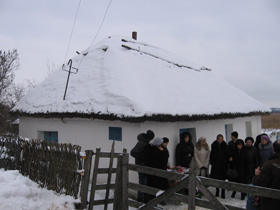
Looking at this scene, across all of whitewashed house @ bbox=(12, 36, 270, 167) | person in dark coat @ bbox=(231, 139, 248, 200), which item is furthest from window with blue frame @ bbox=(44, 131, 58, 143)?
person in dark coat @ bbox=(231, 139, 248, 200)

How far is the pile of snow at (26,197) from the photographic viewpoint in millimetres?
4602

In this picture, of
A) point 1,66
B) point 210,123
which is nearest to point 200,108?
point 210,123

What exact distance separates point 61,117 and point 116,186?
156 inches

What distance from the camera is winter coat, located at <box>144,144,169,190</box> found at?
17.3 ft

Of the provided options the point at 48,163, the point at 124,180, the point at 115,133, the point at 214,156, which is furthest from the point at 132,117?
the point at 214,156

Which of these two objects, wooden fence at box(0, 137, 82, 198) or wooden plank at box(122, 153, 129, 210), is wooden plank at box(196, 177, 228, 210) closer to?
wooden plank at box(122, 153, 129, 210)

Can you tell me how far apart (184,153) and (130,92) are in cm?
226

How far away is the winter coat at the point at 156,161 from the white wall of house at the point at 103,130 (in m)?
1.41

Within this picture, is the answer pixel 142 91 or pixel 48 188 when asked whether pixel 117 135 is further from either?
pixel 48 188

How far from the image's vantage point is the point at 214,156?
21.7 ft

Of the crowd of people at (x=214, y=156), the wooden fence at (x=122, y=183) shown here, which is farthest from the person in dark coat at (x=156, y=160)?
the wooden fence at (x=122, y=183)

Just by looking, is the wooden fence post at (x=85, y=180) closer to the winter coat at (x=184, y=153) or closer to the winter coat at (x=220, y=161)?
the winter coat at (x=184, y=153)

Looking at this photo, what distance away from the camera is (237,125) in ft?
36.3

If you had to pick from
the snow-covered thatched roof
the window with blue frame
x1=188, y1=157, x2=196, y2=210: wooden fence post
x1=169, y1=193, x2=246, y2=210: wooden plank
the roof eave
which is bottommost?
x1=169, y1=193, x2=246, y2=210: wooden plank
